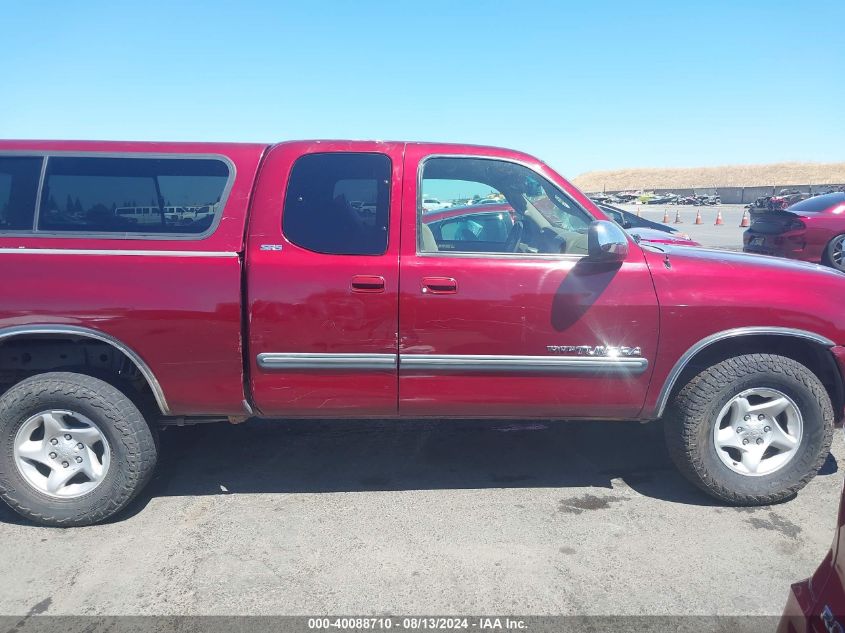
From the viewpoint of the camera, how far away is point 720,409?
3354 mm

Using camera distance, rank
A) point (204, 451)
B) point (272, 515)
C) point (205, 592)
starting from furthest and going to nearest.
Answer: point (204, 451), point (272, 515), point (205, 592)

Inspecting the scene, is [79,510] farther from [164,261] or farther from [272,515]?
[164,261]

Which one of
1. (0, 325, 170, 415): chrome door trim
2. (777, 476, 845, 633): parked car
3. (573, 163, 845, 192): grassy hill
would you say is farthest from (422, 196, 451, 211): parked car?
(573, 163, 845, 192): grassy hill

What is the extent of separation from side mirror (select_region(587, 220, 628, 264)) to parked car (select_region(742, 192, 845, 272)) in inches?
318

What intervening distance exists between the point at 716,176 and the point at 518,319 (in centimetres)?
8755

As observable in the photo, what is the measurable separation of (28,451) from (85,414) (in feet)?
1.25

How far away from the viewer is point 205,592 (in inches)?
107

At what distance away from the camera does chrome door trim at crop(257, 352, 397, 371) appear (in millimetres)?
3176

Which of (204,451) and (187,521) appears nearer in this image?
(187,521)

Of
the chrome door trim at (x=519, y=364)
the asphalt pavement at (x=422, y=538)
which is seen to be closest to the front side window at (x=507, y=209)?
the chrome door trim at (x=519, y=364)

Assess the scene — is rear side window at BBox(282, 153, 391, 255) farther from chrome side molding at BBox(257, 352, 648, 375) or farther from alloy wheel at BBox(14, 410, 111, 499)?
alloy wheel at BBox(14, 410, 111, 499)

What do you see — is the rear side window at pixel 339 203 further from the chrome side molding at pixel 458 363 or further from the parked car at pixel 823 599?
the parked car at pixel 823 599

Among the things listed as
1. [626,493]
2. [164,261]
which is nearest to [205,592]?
[164,261]

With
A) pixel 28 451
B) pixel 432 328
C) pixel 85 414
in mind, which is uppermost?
pixel 432 328
